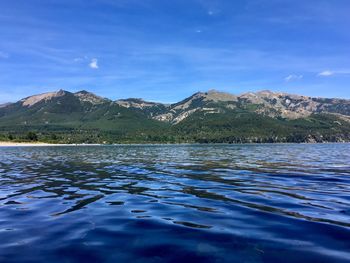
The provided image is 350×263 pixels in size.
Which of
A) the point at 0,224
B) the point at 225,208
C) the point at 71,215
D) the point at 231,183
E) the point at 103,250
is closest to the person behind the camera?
the point at 103,250

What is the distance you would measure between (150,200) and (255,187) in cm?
863

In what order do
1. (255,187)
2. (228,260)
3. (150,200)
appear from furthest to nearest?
1. (255,187)
2. (150,200)
3. (228,260)

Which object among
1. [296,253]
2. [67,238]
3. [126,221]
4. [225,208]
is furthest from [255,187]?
[67,238]

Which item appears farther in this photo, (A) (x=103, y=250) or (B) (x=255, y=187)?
(B) (x=255, y=187)

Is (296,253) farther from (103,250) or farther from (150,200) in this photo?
(150,200)

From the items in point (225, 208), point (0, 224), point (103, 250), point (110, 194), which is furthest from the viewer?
point (110, 194)

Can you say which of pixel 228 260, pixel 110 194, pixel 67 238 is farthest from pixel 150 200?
pixel 228 260

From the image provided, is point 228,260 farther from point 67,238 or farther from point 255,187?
point 255,187

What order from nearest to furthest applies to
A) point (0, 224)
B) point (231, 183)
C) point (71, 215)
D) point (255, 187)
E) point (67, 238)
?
point (67, 238)
point (0, 224)
point (71, 215)
point (255, 187)
point (231, 183)

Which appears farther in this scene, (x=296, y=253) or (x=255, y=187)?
(x=255, y=187)

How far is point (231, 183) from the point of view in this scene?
84.7 ft

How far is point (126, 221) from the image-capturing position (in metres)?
13.9

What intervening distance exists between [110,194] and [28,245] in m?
10.4

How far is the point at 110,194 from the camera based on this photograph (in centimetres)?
2108
